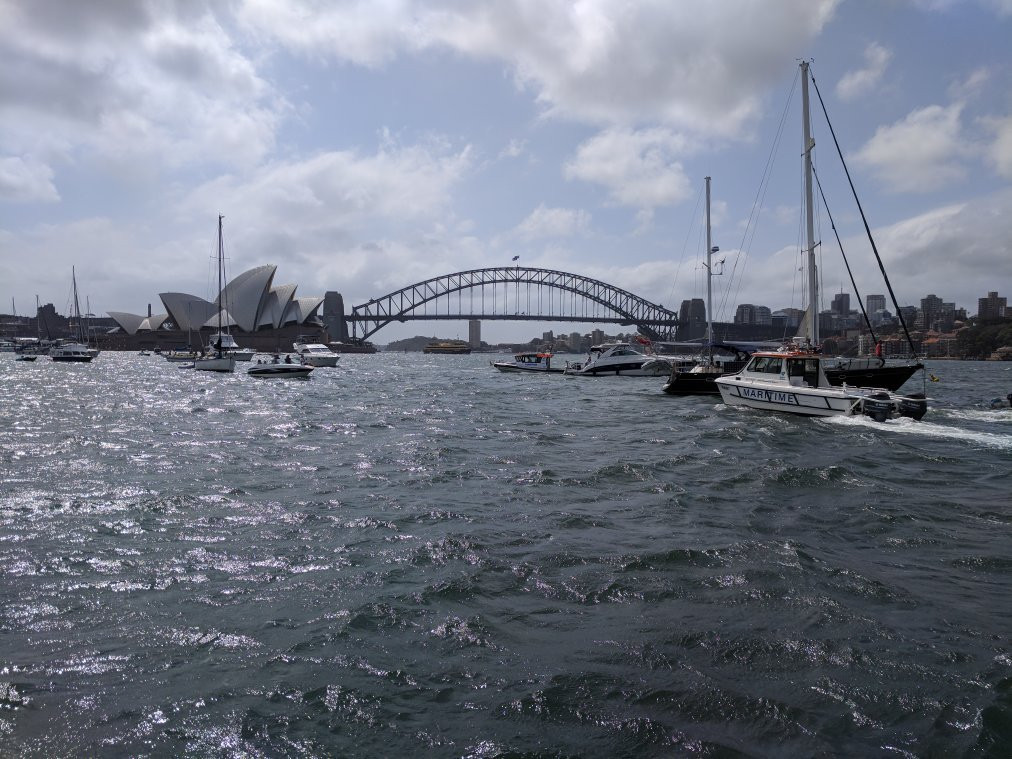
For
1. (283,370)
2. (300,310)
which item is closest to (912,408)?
(283,370)

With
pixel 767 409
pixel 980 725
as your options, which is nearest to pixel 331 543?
pixel 980 725

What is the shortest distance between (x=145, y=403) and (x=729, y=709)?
27719mm

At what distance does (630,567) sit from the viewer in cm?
684

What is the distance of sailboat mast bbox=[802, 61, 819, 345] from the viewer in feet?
82.1

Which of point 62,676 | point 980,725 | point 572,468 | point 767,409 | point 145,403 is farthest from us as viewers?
point 145,403

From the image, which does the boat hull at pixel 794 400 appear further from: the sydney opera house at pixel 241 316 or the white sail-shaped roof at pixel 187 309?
the white sail-shaped roof at pixel 187 309

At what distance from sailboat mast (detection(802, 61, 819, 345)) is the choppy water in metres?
13.1

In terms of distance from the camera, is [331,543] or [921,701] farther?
[331,543]

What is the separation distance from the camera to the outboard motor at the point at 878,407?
1927 centimetres

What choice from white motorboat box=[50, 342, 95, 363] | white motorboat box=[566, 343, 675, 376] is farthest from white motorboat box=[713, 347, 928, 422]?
white motorboat box=[50, 342, 95, 363]

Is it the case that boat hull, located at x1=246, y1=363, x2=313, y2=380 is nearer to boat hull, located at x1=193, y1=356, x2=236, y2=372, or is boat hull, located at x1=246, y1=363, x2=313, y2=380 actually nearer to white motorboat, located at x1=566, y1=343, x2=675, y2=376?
boat hull, located at x1=193, y1=356, x2=236, y2=372

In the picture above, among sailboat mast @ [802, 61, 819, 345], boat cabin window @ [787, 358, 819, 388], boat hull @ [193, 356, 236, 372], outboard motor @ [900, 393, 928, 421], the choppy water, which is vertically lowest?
the choppy water

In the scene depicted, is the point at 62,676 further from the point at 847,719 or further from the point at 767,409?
the point at 767,409

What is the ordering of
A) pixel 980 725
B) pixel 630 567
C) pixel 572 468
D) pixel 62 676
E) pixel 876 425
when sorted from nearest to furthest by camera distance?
pixel 980 725 → pixel 62 676 → pixel 630 567 → pixel 572 468 → pixel 876 425
